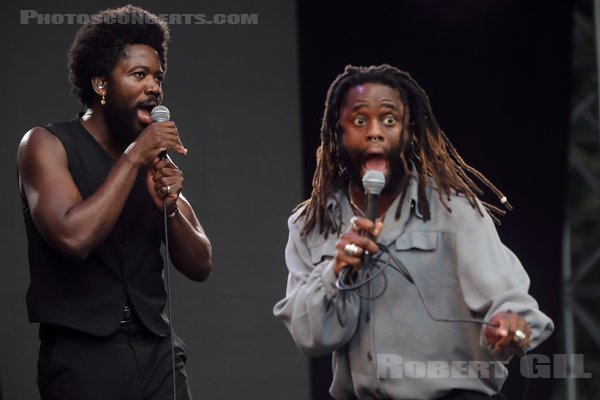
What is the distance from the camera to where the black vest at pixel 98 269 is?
327 cm

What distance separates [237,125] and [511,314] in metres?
2.45

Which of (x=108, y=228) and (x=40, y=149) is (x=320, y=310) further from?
(x=40, y=149)

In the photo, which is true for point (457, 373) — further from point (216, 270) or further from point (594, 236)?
point (594, 236)

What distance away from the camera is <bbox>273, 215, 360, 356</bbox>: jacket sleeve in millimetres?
2840

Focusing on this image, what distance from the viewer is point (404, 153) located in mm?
3061

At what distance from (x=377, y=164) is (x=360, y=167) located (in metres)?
0.06

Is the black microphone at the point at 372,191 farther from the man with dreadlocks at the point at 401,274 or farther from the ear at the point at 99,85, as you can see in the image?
the ear at the point at 99,85

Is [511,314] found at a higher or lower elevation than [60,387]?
higher

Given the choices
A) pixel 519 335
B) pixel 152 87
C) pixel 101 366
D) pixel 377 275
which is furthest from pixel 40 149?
pixel 519 335

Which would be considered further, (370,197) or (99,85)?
(99,85)

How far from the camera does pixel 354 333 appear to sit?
2.95 metres

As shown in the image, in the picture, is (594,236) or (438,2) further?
(594,236)

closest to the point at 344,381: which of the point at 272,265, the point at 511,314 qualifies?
the point at 511,314

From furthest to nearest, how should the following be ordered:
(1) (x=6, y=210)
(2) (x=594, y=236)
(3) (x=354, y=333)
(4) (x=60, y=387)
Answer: (2) (x=594, y=236)
(1) (x=6, y=210)
(4) (x=60, y=387)
(3) (x=354, y=333)
